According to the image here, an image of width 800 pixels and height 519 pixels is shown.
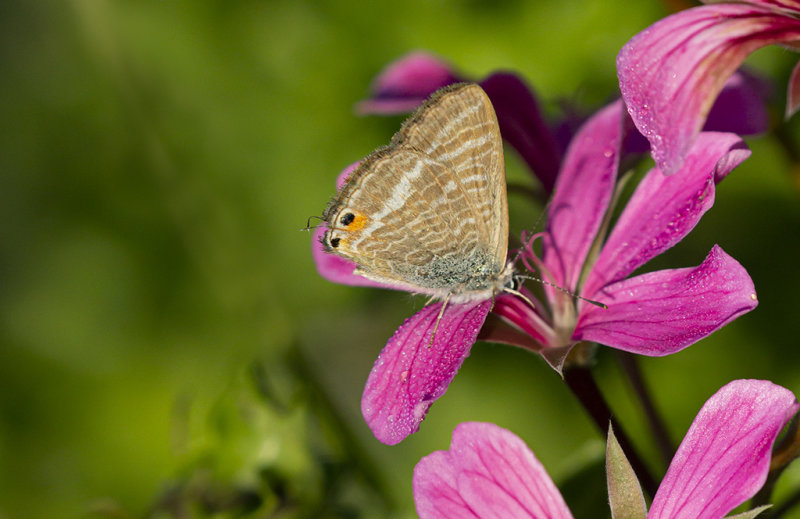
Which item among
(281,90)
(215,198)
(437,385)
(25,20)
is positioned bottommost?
(437,385)

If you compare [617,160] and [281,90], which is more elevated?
[281,90]

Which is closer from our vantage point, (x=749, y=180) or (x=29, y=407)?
(x=749, y=180)

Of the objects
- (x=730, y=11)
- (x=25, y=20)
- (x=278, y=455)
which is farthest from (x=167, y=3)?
(x=730, y=11)

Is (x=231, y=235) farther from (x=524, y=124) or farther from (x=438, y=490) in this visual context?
(x=438, y=490)

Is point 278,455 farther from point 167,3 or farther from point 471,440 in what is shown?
point 167,3

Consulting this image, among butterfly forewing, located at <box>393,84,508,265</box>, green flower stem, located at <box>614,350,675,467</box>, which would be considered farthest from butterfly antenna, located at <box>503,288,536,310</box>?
green flower stem, located at <box>614,350,675,467</box>

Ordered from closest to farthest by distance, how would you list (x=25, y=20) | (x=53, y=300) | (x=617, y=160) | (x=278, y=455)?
1. (x=617, y=160)
2. (x=278, y=455)
3. (x=53, y=300)
4. (x=25, y=20)

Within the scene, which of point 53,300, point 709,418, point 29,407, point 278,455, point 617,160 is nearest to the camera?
point 709,418

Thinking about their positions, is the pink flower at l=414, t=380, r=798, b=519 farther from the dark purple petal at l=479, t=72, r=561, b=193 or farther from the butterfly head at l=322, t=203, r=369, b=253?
the dark purple petal at l=479, t=72, r=561, b=193
